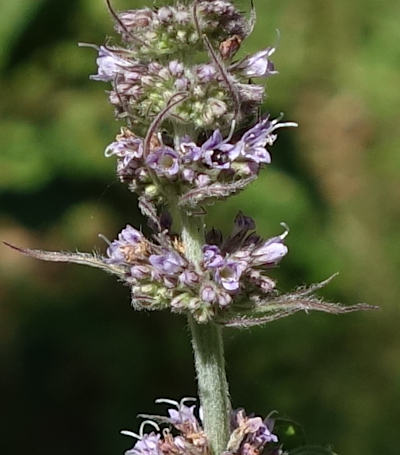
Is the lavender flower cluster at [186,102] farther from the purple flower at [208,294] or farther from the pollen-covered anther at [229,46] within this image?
the purple flower at [208,294]

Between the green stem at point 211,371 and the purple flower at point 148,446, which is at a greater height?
the green stem at point 211,371

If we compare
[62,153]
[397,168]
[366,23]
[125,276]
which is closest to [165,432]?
[125,276]

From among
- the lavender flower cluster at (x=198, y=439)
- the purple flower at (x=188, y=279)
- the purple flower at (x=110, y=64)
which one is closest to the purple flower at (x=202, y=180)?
the purple flower at (x=188, y=279)

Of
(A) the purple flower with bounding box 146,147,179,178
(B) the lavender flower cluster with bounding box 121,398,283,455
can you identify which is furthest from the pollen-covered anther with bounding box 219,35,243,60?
(B) the lavender flower cluster with bounding box 121,398,283,455

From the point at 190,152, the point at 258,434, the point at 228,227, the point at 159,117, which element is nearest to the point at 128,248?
the point at 190,152

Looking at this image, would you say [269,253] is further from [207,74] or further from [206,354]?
[207,74]

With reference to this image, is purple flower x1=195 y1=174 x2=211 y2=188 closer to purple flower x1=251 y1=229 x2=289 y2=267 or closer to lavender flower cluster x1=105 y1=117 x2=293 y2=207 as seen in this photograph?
lavender flower cluster x1=105 y1=117 x2=293 y2=207

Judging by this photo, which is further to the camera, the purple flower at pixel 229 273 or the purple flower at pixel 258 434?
the purple flower at pixel 258 434
